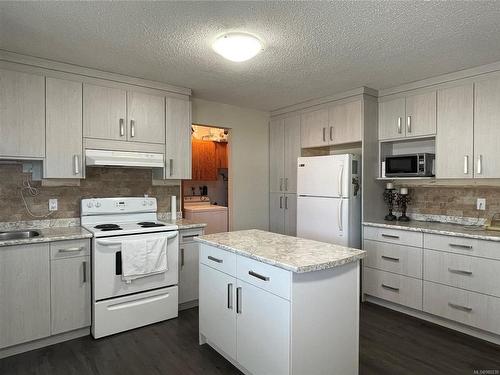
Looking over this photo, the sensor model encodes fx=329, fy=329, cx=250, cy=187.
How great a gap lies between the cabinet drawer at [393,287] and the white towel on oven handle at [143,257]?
222 centimetres

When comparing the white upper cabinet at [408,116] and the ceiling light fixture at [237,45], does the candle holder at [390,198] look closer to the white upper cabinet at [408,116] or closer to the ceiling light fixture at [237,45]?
the white upper cabinet at [408,116]

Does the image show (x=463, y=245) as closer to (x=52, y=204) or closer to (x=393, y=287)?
(x=393, y=287)

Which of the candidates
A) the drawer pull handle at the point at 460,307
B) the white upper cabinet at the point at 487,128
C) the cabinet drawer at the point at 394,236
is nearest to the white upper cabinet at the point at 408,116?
the white upper cabinet at the point at 487,128

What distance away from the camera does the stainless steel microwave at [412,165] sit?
341 centimetres

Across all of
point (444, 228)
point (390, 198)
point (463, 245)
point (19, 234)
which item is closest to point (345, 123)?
point (390, 198)

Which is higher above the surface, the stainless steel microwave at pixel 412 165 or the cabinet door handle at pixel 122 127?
the cabinet door handle at pixel 122 127

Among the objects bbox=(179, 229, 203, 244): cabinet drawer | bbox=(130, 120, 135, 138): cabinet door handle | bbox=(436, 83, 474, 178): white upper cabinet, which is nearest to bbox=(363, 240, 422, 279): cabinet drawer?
bbox=(436, 83, 474, 178): white upper cabinet

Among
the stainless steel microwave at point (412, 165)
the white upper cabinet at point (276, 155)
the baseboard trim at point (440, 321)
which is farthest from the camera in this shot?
the white upper cabinet at point (276, 155)

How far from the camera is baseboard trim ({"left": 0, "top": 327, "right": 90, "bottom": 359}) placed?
256 cm

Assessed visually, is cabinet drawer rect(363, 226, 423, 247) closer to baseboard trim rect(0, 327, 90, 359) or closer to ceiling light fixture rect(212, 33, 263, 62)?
ceiling light fixture rect(212, 33, 263, 62)

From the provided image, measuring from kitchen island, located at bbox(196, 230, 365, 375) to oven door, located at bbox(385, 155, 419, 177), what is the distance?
1.75 meters

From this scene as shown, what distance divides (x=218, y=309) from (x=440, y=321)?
219 centimetres

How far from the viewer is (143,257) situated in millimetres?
2988

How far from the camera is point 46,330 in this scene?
268cm
